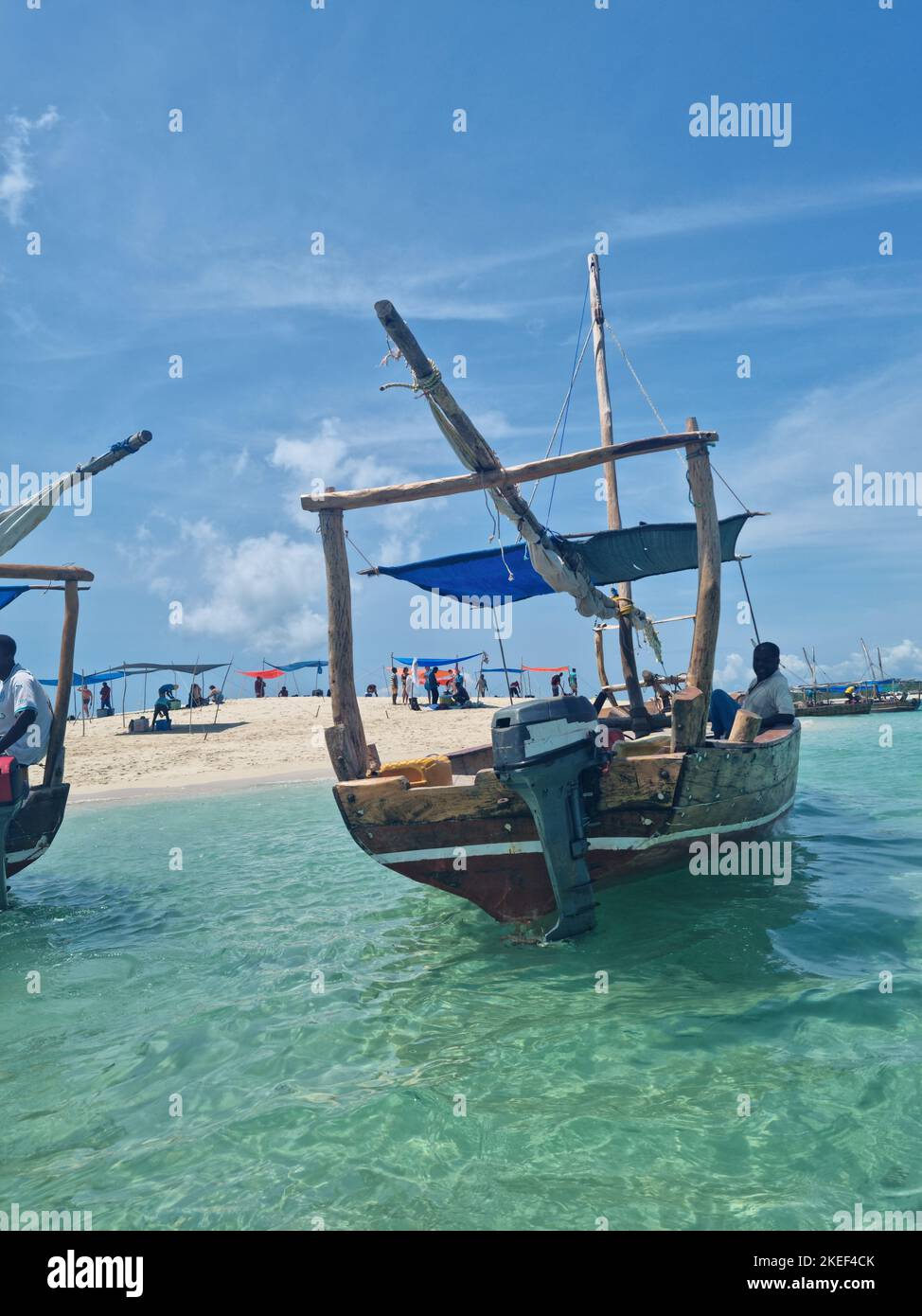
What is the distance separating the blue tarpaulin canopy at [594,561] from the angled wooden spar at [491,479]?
73.4 inches

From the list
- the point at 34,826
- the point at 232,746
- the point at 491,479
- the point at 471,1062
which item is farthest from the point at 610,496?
the point at 232,746

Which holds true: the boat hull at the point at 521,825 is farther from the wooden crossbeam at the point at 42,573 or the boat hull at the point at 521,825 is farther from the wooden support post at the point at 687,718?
the wooden crossbeam at the point at 42,573

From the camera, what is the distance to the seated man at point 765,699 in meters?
8.80

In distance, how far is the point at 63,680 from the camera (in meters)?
9.09

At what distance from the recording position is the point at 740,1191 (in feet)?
9.48

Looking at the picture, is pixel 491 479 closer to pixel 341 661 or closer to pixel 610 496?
pixel 341 661

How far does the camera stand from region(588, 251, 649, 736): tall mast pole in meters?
11.6

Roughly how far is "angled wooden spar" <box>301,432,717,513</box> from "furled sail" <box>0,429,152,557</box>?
293 cm

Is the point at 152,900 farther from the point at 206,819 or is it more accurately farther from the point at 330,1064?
the point at 206,819

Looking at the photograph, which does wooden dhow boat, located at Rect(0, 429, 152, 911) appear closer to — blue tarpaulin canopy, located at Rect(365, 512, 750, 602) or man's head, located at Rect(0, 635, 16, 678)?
man's head, located at Rect(0, 635, 16, 678)

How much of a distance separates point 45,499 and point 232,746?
18102 mm

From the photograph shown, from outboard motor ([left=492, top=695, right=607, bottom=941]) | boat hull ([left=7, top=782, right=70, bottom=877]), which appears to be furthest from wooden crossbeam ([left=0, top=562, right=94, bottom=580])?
outboard motor ([left=492, top=695, right=607, bottom=941])

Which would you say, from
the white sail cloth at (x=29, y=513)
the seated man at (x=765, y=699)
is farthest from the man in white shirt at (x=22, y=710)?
the seated man at (x=765, y=699)

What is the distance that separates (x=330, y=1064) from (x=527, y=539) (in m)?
4.93
